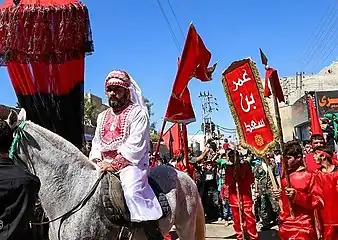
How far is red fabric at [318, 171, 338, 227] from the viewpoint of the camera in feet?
20.1

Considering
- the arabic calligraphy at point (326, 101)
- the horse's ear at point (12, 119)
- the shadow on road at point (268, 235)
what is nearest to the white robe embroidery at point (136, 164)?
the horse's ear at point (12, 119)

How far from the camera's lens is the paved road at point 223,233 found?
10.9 metres

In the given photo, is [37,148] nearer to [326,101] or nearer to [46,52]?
[46,52]

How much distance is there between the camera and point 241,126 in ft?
20.6

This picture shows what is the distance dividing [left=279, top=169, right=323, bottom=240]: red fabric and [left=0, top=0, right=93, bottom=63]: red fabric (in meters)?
3.15

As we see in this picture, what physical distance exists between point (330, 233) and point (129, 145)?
300 centimetres

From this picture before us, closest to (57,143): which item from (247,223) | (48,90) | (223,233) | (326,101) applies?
(48,90)

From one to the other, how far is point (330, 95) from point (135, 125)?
64.2ft

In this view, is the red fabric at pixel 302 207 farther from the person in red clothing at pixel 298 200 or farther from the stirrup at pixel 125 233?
the stirrup at pixel 125 233

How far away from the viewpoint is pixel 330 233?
621cm

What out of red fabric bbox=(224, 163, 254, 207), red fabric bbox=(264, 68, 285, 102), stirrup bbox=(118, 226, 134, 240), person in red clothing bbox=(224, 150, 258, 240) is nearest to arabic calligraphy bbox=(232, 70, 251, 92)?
red fabric bbox=(264, 68, 285, 102)

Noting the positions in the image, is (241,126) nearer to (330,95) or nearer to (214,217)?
(214,217)

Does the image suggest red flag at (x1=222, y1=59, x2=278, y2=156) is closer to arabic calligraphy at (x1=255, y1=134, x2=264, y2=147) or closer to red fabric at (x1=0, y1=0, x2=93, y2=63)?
arabic calligraphy at (x1=255, y1=134, x2=264, y2=147)

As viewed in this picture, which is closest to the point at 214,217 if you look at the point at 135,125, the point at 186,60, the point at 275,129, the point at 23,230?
the point at 186,60
